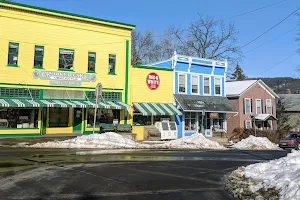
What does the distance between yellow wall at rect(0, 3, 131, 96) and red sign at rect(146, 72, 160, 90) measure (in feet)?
9.12

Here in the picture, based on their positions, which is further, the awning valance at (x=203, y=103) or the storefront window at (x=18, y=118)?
the awning valance at (x=203, y=103)

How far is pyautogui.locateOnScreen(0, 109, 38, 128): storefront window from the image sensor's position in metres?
20.6

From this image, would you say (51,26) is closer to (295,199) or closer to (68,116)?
(68,116)

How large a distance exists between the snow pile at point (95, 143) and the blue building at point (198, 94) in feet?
33.2

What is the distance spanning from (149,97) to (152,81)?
1574 millimetres

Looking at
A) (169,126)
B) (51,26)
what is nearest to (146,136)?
(169,126)

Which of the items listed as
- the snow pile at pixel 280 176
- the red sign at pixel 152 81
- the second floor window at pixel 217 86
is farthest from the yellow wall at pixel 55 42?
the snow pile at pixel 280 176

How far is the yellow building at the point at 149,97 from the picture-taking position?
84.8ft

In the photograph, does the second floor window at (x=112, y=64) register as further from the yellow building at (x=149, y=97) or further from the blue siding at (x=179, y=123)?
the blue siding at (x=179, y=123)

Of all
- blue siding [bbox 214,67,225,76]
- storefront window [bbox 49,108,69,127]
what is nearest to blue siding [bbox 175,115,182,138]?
blue siding [bbox 214,67,225,76]

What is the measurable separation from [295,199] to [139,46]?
4962 cm

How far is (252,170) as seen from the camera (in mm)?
9648

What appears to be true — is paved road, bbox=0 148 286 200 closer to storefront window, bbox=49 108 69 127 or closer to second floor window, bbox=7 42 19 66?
storefront window, bbox=49 108 69 127

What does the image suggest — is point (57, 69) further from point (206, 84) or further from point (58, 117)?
point (206, 84)
